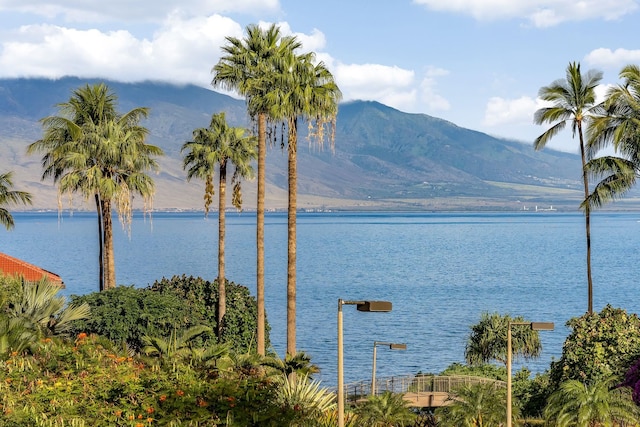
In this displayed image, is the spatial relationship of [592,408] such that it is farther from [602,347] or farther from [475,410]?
[602,347]

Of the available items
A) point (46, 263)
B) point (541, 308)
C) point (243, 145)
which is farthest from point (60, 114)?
point (46, 263)

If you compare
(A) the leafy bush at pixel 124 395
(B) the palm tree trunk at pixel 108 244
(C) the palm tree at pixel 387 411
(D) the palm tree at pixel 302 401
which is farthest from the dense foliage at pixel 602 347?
(B) the palm tree trunk at pixel 108 244

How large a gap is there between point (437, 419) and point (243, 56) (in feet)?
63.8

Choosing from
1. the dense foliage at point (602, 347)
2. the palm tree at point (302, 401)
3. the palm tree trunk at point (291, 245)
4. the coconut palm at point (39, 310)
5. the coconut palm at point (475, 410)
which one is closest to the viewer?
the palm tree at point (302, 401)

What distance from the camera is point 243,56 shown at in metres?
41.6

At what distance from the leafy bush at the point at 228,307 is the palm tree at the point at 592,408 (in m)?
26.8

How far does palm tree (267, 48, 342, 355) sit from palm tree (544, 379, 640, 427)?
43.9 feet

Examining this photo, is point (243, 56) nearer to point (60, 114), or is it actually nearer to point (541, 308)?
point (60, 114)

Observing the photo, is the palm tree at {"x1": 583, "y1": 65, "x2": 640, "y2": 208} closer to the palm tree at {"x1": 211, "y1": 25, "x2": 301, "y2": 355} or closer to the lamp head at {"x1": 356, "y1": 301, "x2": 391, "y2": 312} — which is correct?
the palm tree at {"x1": 211, "y1": 25, "x2": 301, "y2": 355}

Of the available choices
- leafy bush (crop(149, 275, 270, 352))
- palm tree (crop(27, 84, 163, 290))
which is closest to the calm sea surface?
leafy bush (crop(149, 275, 270, 352))

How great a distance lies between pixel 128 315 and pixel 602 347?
72.4 ft

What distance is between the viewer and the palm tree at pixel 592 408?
27.2m

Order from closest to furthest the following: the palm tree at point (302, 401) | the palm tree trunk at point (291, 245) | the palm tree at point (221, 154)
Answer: the palm tree at point (302, 401)
the palm tree trunk at point (291, 245)
the palm tree at point (221, 154)

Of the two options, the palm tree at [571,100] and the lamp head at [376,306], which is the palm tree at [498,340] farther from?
the lamp head at [376,306]
